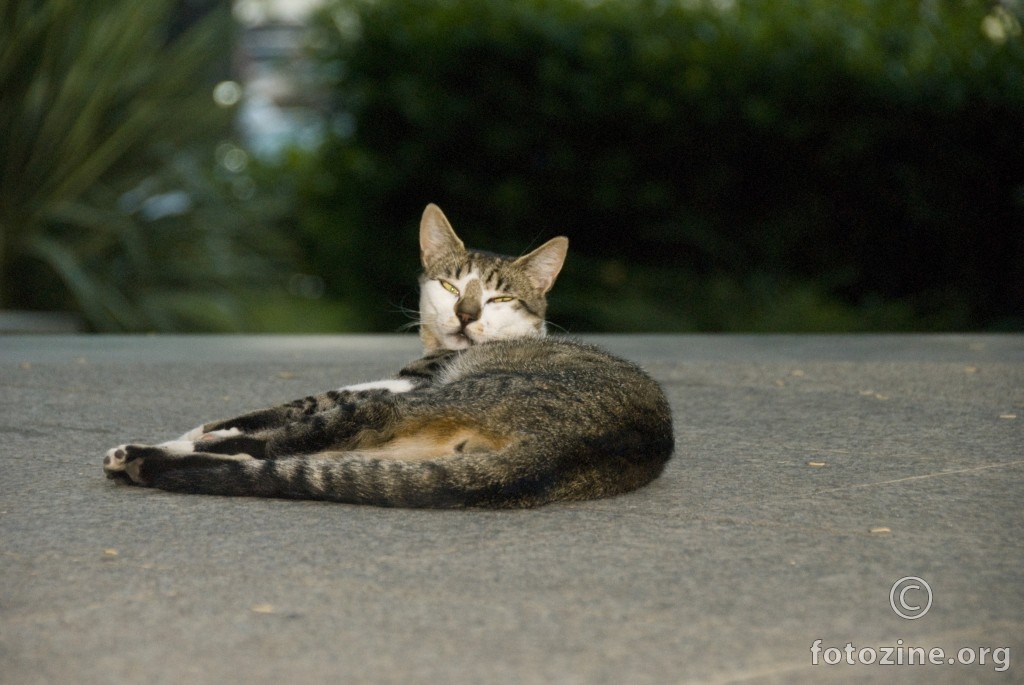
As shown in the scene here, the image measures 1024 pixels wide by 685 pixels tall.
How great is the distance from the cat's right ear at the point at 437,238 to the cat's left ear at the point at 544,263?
0.86 ft

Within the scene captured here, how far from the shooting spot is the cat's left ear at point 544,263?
4852 mm

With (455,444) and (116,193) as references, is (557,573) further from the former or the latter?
(116,193)

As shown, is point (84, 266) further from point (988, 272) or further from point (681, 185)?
point (988, 272)

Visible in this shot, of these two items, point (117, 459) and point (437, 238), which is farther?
point (437, 238)

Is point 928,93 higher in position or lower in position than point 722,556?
higher

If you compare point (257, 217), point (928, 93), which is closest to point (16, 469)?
point (257, 217)

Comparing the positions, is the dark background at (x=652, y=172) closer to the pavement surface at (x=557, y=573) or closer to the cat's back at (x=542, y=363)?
the pavement surface at (x=557, y=573)

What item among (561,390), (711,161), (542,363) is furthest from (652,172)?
(561,390)

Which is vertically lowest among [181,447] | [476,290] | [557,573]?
[557,573]

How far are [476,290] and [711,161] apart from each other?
4944mm

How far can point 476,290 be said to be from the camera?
185 inches

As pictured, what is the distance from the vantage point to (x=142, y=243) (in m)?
8.76

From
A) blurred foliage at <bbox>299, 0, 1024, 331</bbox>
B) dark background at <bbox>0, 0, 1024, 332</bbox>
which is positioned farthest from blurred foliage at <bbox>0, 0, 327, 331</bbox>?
blurred foliage at <bbox>299, 0, 1024, 331</bbox>

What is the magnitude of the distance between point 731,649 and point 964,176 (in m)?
7.48
